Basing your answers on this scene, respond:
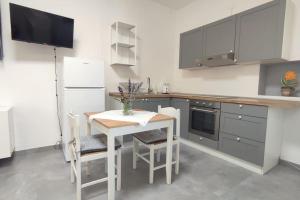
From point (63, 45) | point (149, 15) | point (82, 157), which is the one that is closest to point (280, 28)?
point (149, 15)

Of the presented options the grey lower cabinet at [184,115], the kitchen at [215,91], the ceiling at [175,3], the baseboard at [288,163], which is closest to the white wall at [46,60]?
the kitchen at [215,91]

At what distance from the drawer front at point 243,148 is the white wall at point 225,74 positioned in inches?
25.3

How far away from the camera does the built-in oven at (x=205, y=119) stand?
2.61 meters

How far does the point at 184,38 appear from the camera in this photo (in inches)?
140

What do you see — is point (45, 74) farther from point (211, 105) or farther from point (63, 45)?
point (211, 105)

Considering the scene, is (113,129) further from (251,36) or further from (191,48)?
(191,48)

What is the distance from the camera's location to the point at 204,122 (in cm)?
281

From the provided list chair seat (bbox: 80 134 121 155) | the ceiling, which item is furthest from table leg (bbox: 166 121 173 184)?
the ceiling

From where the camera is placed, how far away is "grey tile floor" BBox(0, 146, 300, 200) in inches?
67.6

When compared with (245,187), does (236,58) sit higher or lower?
higher

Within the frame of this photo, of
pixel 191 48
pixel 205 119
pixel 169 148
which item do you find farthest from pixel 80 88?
pixel 191 48

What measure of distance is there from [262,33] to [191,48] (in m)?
1.29

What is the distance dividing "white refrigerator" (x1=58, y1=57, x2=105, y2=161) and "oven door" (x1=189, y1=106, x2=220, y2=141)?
158 centimetres

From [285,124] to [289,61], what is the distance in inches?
35.1
